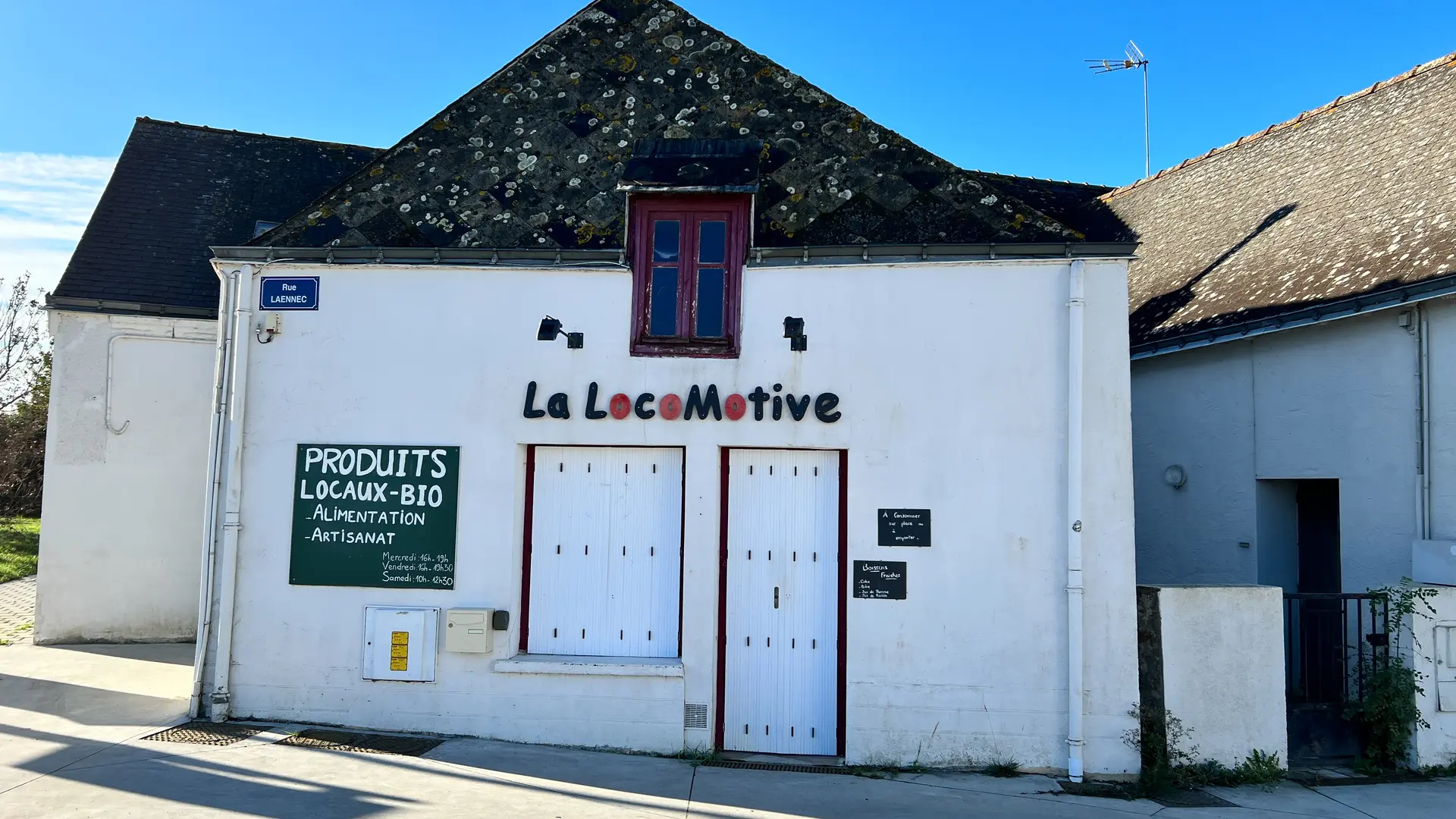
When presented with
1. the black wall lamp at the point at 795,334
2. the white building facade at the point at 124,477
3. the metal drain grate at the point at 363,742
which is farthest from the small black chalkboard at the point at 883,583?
the white building facade at the point at 124,477

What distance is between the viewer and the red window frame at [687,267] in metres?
8.42

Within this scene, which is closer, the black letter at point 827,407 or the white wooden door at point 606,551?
the black letter at point 827,407

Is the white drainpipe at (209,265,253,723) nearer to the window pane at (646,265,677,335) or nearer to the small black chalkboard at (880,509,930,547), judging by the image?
the window pane at (646,265,677,335)

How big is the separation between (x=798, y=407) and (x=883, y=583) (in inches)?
61.8

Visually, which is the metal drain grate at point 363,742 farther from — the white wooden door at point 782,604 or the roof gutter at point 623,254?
the roof gutter at point 623,254

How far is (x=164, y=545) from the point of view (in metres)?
12.0

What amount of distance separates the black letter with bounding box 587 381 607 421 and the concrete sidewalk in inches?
106

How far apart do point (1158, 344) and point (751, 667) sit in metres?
6.02

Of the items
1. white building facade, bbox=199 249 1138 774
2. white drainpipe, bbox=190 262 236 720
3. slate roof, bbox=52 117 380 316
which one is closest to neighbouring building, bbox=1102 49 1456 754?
white building facade, bbox=199 249 1138 774

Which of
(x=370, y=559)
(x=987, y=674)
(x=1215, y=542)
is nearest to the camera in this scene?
(x=987, y=674)

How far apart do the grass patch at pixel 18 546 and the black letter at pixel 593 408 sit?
40.6ft

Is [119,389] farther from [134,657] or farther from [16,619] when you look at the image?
[16,619]

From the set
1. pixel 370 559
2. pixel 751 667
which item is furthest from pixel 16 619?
pixel 751 667

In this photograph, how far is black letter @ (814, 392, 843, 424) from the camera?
27.1 ft
